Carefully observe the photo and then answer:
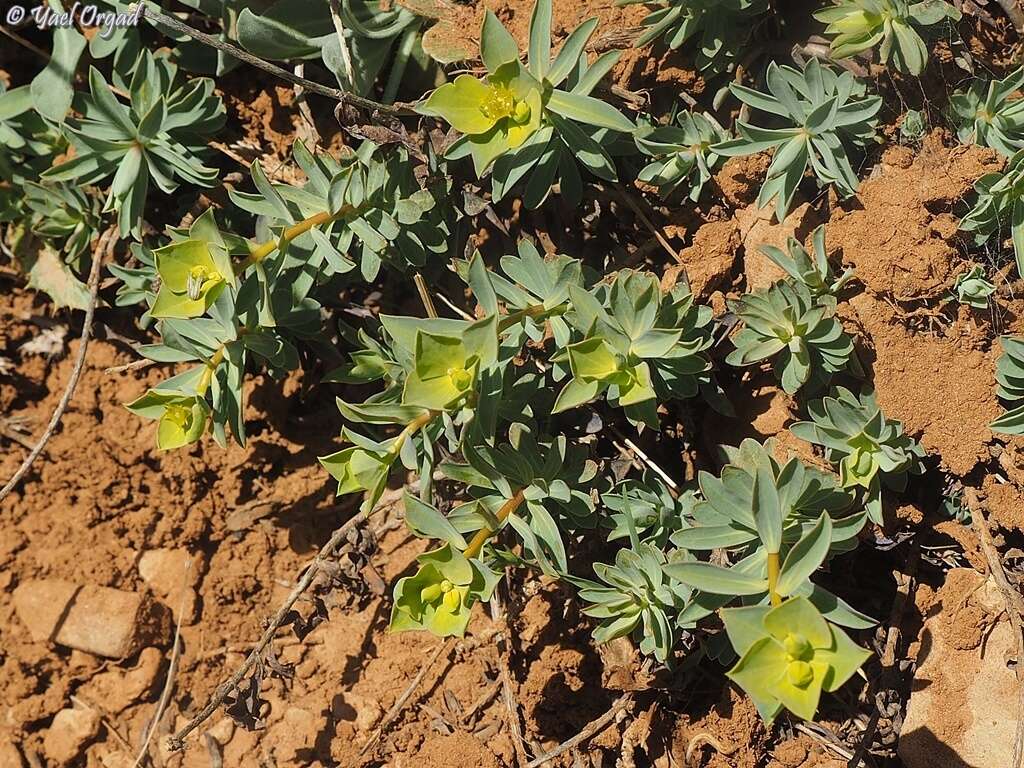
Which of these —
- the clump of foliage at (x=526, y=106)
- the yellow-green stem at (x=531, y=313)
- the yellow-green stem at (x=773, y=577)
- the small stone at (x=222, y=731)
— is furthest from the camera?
the small stone at (x=222, y=731)

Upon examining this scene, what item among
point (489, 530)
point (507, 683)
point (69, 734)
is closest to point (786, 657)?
point (489, 530)

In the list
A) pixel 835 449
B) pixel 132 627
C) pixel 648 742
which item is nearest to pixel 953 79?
pixel 835 449

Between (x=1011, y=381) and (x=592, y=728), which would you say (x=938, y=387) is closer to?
(x=1011, y=381)

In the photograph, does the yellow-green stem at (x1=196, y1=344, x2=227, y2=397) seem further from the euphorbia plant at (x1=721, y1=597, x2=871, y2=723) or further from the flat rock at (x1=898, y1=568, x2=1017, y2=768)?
the flat rock at (x1=898, y1=568, x2=1017, y2=768)

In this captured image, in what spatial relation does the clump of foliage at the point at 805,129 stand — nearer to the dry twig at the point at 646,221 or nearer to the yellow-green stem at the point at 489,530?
the dry twig at the point at 646,221

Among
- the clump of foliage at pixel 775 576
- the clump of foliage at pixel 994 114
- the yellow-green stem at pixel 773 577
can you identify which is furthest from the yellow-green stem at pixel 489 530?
the clump of foliage at pixel 994 114

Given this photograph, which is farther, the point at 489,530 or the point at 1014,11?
the point at 1014,11

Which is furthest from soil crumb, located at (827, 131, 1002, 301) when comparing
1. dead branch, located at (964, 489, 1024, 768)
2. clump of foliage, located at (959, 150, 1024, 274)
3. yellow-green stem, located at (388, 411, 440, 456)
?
yellow-green stem, located at (388, 411, 440, 456)
